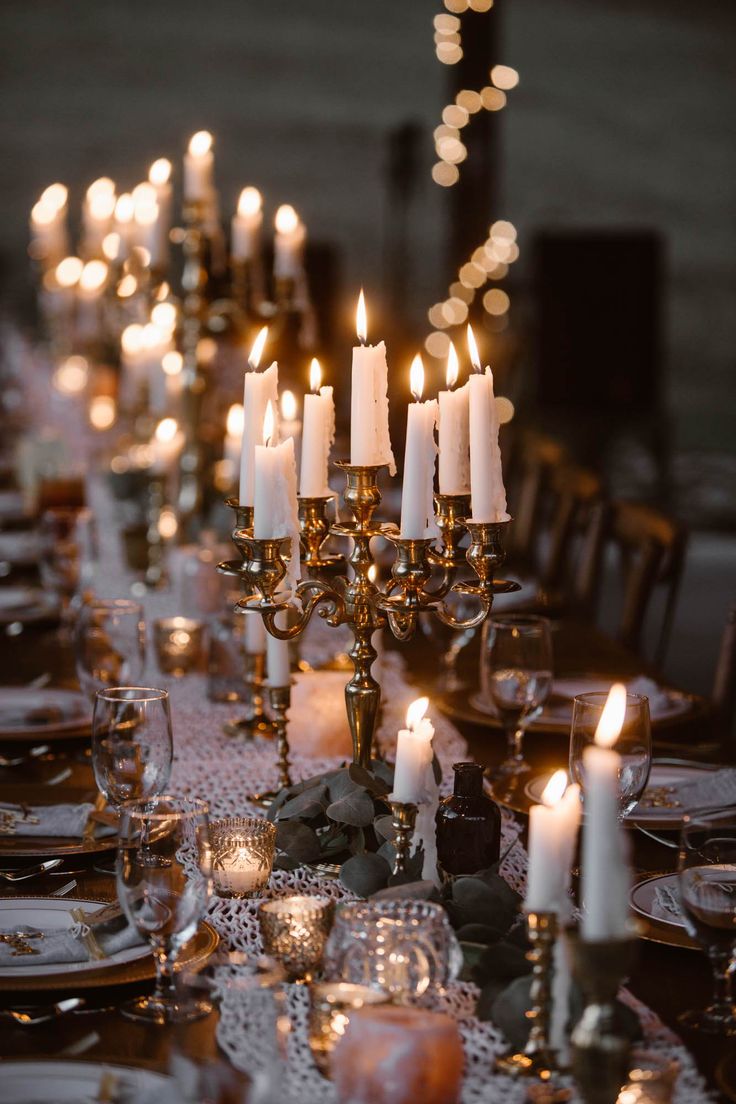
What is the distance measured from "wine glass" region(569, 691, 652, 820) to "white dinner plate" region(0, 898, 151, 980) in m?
0.46

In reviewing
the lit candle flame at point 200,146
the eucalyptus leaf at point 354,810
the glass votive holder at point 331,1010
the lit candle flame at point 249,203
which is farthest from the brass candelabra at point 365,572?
the lit candle flame at point 200,146

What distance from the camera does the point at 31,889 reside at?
1.39 m

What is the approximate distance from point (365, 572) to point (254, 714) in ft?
1.77

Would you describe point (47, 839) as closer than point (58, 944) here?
No

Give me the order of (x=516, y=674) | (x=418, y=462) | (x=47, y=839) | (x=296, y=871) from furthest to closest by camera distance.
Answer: (x=516, y=674) → (x=47, y=839) → (x=296, y=871) → (x=418, y=462)

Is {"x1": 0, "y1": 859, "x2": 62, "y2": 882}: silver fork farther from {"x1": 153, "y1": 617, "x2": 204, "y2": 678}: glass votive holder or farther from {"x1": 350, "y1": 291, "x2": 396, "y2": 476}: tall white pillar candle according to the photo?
{"x1": 153, "y1": 617, "x2": 204, "y2": 678}: glass votive holder

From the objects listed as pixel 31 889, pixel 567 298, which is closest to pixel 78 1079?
pixel 31 889

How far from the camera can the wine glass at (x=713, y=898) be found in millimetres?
1107

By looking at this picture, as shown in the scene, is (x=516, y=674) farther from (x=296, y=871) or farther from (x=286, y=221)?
(x=286, y=221)

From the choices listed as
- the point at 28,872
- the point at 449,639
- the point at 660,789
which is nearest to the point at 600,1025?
the point at 28,872

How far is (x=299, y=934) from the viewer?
117 cm

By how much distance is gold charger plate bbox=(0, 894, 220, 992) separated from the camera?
114cm

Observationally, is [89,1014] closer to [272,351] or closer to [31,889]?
[31,889]

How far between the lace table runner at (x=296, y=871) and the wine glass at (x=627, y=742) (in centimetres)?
12
